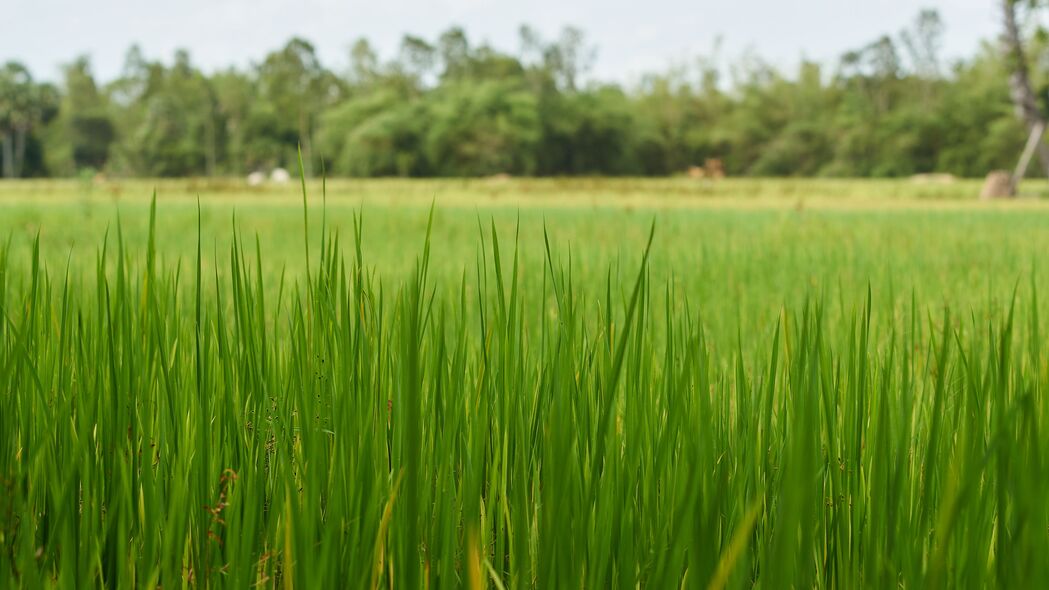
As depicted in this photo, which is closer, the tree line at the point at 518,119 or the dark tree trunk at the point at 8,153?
the tree line at the point at 518,119

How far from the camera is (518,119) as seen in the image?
4006 cm

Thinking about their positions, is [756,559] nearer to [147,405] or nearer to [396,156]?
[147,405]

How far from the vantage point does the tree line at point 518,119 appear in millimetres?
39750

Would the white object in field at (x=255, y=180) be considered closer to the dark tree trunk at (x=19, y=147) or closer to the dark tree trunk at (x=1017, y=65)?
the dark tree trunk at (x=1017, y=65)

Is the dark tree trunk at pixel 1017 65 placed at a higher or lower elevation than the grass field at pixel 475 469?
higher

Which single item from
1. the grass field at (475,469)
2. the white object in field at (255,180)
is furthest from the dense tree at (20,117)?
the grass field at (475,469)

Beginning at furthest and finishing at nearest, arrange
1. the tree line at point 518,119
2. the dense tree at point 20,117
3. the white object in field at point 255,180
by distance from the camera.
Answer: the dense tree at point 20,117, the tree line at point 518,119, the white object in field at point 255,180

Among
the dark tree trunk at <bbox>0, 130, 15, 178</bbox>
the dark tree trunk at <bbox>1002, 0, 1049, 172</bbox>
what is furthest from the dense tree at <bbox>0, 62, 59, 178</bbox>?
the dark tree trunk at <bbox>1002, 0, 1049, 172</bbox>

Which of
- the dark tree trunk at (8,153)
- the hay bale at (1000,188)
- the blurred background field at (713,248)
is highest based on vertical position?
the dark tree trunk at (8,153)

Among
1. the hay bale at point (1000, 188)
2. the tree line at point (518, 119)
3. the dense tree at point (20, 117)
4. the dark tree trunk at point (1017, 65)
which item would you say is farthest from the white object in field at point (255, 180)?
the dense tree at point (20, 117)

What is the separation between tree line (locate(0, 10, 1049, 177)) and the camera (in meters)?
39.8

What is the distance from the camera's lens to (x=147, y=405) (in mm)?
924

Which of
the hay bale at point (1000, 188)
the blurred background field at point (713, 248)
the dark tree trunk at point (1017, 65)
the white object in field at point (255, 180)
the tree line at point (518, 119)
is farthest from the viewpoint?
the tree line at point (518, 119)

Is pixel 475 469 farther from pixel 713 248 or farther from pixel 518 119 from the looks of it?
pixel 518 119
